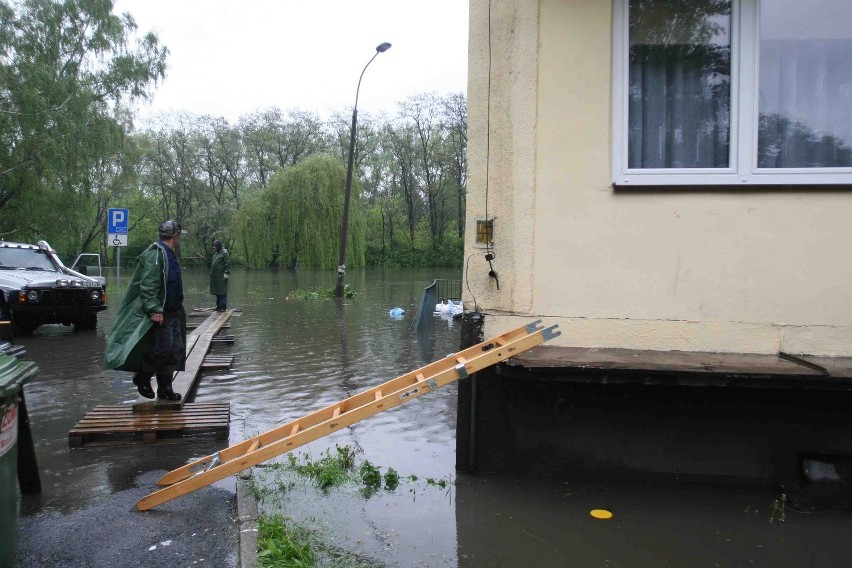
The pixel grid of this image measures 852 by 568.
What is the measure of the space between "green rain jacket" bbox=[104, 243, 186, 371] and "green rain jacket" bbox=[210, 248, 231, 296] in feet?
37.3

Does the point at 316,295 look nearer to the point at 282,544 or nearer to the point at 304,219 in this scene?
the point at 304,219

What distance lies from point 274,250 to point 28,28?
19879mm

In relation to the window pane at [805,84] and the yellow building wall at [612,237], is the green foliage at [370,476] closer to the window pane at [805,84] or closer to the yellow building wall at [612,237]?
the yellow building wall at [612,237]

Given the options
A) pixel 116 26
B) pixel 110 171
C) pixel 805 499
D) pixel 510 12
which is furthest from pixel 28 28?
pixel 805 499

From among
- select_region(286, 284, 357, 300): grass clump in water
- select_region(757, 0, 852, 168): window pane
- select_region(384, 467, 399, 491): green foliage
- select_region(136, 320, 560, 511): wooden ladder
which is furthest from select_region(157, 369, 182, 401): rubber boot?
select_region(286, 284, 357, 300): grass clump in water

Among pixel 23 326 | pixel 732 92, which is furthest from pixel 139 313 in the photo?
pixel 23 326

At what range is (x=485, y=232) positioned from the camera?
206 inches

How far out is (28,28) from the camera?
90.4ft

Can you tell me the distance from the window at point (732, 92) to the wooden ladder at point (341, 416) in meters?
1.39

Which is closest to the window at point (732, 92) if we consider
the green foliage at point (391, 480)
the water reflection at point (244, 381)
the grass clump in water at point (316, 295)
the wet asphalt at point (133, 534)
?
the green foliage at point (391, 480)

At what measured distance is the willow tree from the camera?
140 feet

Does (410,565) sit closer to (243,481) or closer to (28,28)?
(243,481)

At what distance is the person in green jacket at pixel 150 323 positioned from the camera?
661 cm

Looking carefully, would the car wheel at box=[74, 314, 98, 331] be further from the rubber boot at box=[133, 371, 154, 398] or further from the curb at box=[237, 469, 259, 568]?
the curb at box=[237, 469, 259, 568]
